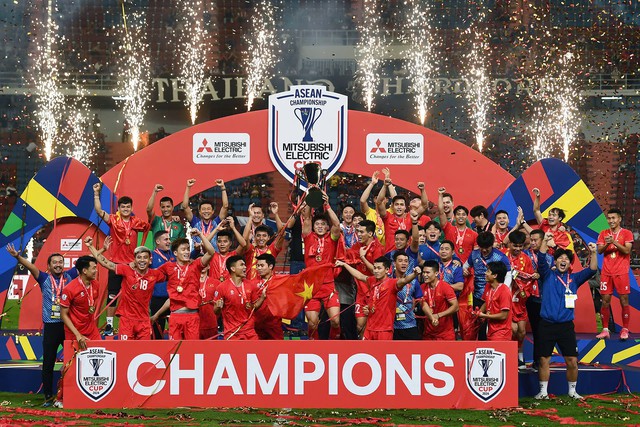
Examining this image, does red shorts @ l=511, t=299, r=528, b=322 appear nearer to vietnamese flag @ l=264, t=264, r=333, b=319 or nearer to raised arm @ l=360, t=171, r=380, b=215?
raised arm @ l=360, t=171, r=380, b=215

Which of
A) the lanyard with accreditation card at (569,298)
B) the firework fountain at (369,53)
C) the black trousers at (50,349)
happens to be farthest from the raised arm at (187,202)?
the firework fountain at (369,53)

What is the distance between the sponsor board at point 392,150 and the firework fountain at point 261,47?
48.1 ft

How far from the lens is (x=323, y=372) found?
8523 mm

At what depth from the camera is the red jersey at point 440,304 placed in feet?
30.7

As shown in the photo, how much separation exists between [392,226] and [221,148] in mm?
2577

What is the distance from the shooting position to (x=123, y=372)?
8445 mm

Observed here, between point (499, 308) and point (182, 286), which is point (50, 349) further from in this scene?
point (499, 308)

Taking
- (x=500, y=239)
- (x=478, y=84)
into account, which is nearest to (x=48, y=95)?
(x=478, y=84)

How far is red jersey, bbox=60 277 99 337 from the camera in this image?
28.8 ft

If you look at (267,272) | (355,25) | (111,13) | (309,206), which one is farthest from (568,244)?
(111,13)

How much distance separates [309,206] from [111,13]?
1850 cm

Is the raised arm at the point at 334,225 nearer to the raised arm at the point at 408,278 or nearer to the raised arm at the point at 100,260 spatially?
the raised arm at the point at 408,278

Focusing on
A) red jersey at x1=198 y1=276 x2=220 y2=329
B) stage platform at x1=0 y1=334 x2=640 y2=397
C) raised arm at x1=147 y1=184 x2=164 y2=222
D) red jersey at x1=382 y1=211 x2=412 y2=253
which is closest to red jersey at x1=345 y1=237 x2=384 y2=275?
red jersey at x1=382 y1=211 x2=412 y2=253

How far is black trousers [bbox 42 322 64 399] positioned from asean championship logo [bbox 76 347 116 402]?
57 centimetres
